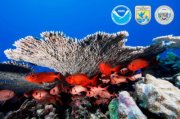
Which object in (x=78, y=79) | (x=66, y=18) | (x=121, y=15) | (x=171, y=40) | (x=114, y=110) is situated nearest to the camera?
(x=114, y=110)

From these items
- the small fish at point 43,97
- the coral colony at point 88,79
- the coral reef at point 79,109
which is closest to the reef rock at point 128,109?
the coral colony at point 88,79

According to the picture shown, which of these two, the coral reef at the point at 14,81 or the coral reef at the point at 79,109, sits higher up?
the coral reef at the point at 14,81

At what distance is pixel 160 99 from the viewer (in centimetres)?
234

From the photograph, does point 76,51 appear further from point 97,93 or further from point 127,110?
point 127,110

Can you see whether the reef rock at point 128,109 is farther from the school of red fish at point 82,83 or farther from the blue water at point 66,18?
the blue water at point 66,18

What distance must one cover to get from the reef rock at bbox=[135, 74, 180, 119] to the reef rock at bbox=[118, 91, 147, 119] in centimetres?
11

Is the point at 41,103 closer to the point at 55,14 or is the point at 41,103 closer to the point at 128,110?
the point at 128,110

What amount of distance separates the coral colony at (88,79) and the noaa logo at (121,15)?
1.28 meters

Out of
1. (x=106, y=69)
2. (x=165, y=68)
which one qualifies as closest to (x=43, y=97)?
(x=106, y=69)

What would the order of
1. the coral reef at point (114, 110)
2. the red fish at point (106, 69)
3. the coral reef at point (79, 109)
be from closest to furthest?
the coral reef at point (114, 110) < the coral reef at point (79, 109) < the red fish at point (106, 69)

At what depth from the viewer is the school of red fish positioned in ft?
9.87

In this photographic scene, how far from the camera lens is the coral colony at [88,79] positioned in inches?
101

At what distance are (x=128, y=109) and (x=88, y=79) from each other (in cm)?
105

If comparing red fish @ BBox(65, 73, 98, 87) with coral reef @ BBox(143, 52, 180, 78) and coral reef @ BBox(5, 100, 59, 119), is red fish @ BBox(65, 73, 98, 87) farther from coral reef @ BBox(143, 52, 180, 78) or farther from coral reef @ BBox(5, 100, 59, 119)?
coral reef @ BBox(143, 52, 180, 78)
